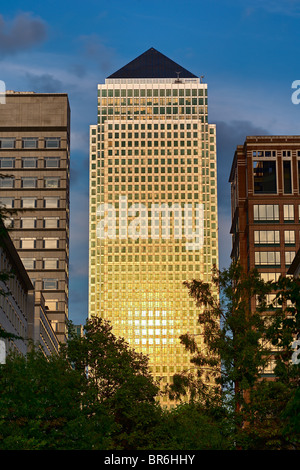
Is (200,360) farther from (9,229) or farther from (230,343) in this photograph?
(9,229)

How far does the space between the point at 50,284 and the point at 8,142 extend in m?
28.4

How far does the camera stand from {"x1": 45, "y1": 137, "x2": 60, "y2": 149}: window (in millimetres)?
169375

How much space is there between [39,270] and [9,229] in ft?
384

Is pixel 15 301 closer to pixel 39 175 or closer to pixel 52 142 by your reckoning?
pixel 39 175

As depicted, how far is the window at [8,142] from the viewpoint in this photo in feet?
557

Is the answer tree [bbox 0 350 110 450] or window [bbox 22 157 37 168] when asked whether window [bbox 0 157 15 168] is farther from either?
tree [bbox 0 350 110 450]

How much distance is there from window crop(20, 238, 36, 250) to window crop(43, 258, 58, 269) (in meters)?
3.32

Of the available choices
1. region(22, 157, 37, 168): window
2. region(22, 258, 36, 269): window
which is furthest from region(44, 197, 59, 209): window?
region(22, 258, 36, 269): window

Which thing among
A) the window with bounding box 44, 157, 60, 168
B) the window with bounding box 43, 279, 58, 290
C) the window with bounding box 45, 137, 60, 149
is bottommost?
the window with bounding box 43, 279, 58, 290

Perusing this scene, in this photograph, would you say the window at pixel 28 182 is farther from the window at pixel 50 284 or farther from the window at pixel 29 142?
the window at pixel 50 284

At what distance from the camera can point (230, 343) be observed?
67.1m

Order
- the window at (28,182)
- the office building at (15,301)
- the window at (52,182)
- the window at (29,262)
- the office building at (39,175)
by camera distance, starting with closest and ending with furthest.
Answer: the office building at (15,301), the window at (29,262), the office building at (39,175), the window at (52,182), the window at (28,182)

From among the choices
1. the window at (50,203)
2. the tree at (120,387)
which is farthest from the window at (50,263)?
the tree at (120,387)

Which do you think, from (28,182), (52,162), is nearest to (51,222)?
(28,182)
